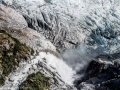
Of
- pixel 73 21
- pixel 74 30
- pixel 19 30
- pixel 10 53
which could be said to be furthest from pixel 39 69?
pixel 73 21

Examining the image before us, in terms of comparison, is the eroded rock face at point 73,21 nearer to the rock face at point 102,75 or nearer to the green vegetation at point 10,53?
the rock face at point 102,75

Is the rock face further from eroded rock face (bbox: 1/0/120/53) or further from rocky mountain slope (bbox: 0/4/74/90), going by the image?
eroded rock face (bbox: 1/0/120/53)

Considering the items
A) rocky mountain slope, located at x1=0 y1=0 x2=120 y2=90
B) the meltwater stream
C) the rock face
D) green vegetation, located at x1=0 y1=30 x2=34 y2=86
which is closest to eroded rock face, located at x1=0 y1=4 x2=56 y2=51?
rocky mountain slope, located at x1=0 y1=0 x2=120 y2=90

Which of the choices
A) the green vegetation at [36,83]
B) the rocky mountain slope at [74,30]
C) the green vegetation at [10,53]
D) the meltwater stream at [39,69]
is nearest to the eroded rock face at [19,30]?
the rocky mountain slope at [74,30]

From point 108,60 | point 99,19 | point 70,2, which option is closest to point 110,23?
point 99,19

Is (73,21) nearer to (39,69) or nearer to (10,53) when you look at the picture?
(10,53)

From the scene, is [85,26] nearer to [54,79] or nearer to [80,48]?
[80,48]

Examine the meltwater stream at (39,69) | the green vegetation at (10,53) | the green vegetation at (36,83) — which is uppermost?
the green vegetation at (10,53)
